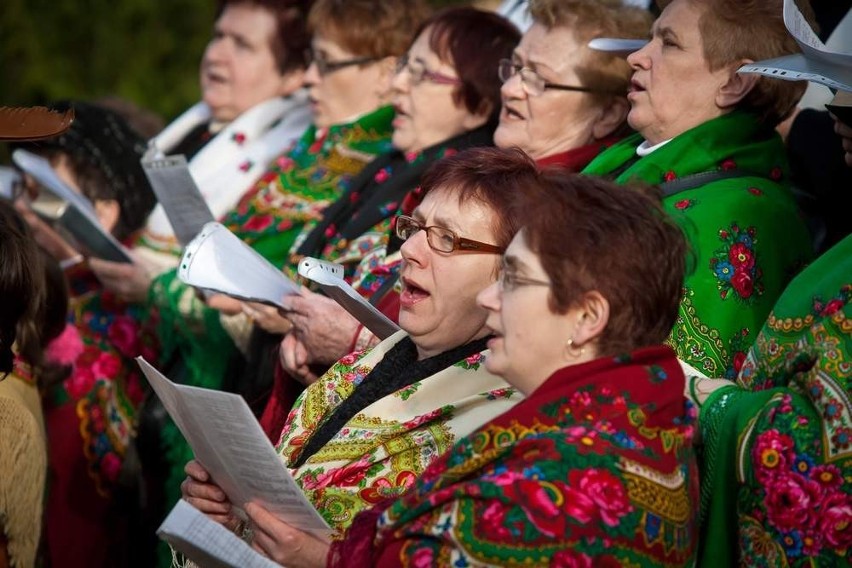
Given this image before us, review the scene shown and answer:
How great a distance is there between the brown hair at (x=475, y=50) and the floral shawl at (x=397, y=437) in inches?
66.8

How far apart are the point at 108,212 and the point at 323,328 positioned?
213cm

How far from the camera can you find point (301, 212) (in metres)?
4.88

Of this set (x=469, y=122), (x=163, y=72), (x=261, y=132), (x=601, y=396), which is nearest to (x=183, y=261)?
(x=469, y=122)

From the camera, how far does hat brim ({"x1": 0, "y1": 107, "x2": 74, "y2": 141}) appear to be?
288 centimetres

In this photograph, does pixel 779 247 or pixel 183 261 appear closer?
pixel 779 247

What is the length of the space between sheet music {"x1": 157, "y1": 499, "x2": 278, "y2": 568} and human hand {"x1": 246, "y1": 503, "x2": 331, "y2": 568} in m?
0.07

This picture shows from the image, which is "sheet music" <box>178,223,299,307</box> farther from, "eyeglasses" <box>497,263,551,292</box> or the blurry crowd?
"eyeglasses" <box>497,263,551,292</box>

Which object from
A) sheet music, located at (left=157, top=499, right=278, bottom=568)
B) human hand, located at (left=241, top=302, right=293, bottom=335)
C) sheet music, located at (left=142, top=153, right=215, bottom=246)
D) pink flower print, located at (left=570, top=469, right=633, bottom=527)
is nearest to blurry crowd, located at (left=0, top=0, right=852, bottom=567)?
pink flower print, located at (left=570, top=469, right=633, bottom=527)

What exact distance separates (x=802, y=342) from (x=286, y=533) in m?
1.06

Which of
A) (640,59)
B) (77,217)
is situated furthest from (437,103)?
(77,217)

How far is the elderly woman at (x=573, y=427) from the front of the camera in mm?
2191

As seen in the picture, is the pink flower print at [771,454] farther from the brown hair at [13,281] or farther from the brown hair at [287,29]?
the brown hair at [287,29]

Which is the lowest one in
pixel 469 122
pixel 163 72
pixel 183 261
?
pixel 163 72

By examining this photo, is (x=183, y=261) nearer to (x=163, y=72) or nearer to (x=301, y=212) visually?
(x=301, y=212)
